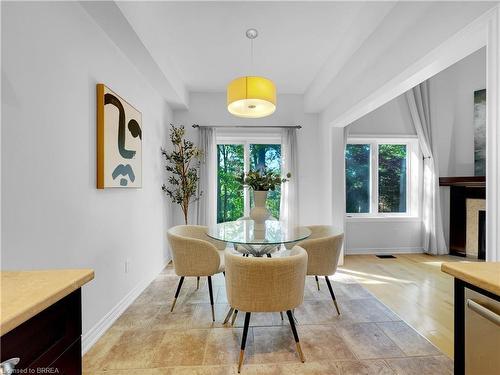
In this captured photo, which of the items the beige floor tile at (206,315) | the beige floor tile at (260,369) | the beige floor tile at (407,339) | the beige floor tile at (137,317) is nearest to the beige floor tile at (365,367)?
the beige floor tile at (407,339)

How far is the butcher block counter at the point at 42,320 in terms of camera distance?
64 centimetres

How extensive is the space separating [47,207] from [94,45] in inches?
53.4

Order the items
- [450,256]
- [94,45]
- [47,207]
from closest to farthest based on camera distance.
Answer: [47,207] < [94,45] < [450,256]

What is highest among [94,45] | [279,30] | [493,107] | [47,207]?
[279,30]

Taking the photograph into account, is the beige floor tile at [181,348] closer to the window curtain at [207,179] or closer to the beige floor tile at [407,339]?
the beige floor tile at [407,339]

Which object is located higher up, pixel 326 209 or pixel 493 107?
pixel 493 107

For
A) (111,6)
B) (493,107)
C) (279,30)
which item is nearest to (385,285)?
(493,107)

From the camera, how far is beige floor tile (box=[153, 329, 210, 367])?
185 centimetres

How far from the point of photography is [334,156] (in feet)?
13.2

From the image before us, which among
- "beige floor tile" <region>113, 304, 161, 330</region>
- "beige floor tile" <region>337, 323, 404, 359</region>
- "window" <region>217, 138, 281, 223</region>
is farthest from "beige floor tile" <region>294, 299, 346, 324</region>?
"window" <region>217, 138, 281, 223</region>

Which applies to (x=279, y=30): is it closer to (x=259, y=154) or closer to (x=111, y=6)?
(x=111, y=6)

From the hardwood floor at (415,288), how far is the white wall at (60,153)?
273 cm

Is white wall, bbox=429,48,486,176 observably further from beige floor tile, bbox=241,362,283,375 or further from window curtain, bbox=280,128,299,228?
beige floor tile, bbox=241,362,283,375

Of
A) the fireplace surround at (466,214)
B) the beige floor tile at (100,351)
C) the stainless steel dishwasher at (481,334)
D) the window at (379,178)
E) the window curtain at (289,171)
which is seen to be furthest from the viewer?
the window at (379,178)
